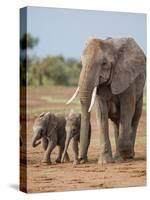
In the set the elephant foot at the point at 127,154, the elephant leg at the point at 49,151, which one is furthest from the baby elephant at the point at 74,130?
the elephant foot at the point at 127,154

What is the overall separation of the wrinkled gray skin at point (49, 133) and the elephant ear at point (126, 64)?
3.00 feet

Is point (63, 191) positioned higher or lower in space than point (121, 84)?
lower

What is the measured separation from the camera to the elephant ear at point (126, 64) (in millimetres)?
11961

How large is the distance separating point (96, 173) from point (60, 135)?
71 centimetres

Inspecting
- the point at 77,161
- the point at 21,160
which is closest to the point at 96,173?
the point at 77,161

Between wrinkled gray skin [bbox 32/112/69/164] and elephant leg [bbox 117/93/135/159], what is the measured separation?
910 millimetres

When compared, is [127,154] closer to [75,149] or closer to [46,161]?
[75,149]

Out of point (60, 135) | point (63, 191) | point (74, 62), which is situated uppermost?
point (74, 62)

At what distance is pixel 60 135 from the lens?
38.3 ft

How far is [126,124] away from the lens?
1221 centimetres

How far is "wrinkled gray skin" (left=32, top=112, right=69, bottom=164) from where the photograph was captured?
11429 mm

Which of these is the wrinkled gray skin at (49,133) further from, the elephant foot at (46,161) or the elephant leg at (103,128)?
the elephant leg at (103,128)

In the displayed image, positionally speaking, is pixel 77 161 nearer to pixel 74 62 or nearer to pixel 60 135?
pixel 60 135

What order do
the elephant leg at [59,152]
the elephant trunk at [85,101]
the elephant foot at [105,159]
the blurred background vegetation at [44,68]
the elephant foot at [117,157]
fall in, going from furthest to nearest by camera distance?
the elephant foot at [117,157], the elephant foot at [105,159], the elephant trunk at [85,101], the elephant leg at [59,152], the blurred background vegetation at [44,68]
